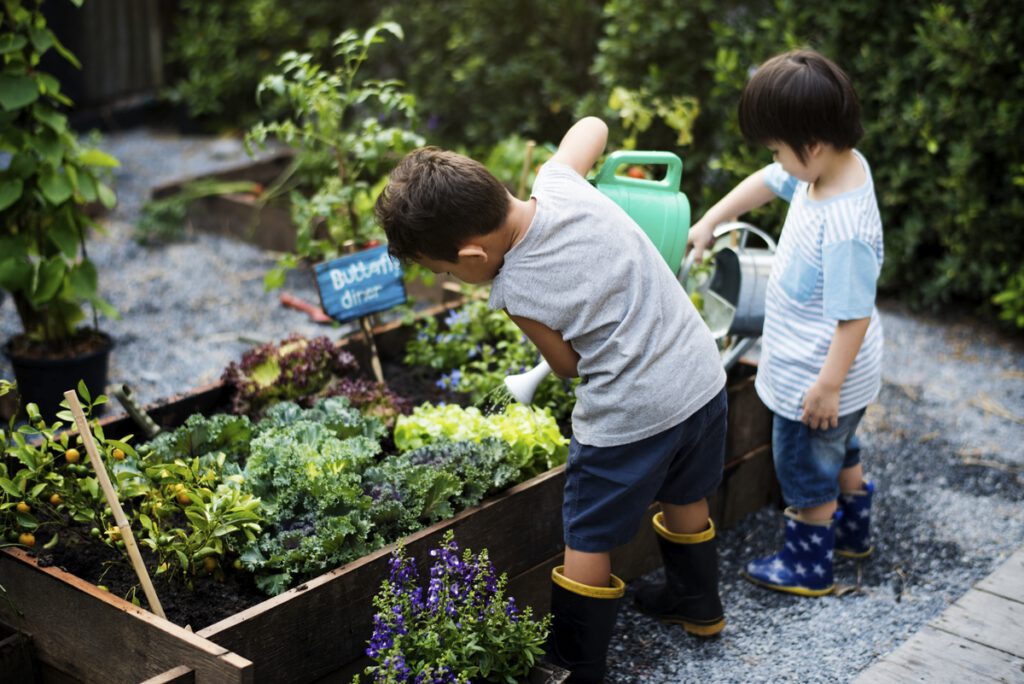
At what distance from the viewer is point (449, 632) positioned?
2.07 m

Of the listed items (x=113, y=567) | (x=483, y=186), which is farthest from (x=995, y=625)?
(x=113, y=567)

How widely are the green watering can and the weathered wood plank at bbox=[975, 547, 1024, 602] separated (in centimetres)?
119

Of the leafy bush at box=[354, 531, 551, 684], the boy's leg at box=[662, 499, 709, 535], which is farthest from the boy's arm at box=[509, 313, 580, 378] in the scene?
the boy's leg at box=[662, 499, 709, 535]

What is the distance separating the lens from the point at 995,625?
2.58 meters

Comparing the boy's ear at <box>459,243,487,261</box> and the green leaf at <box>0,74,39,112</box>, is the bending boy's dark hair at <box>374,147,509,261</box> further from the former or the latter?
the green leaf at <box>0,74,39,112</box>

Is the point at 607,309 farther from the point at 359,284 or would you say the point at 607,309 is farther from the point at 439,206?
the point at 359,284

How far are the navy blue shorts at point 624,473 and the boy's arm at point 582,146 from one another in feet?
2.01

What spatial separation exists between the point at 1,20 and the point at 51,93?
0.26 metres

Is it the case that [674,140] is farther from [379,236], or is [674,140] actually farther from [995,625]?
[995,625]

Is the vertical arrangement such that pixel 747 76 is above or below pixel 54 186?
above

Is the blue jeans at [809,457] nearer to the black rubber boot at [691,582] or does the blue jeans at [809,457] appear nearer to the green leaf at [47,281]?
the black rubber boot at [691,582]

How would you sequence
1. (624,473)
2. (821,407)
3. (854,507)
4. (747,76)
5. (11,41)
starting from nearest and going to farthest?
(624,473), (821,407), (854,507), (11,41), (747,76)

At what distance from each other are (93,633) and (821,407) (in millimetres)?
1724

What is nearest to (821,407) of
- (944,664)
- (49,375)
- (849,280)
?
(849,280)
